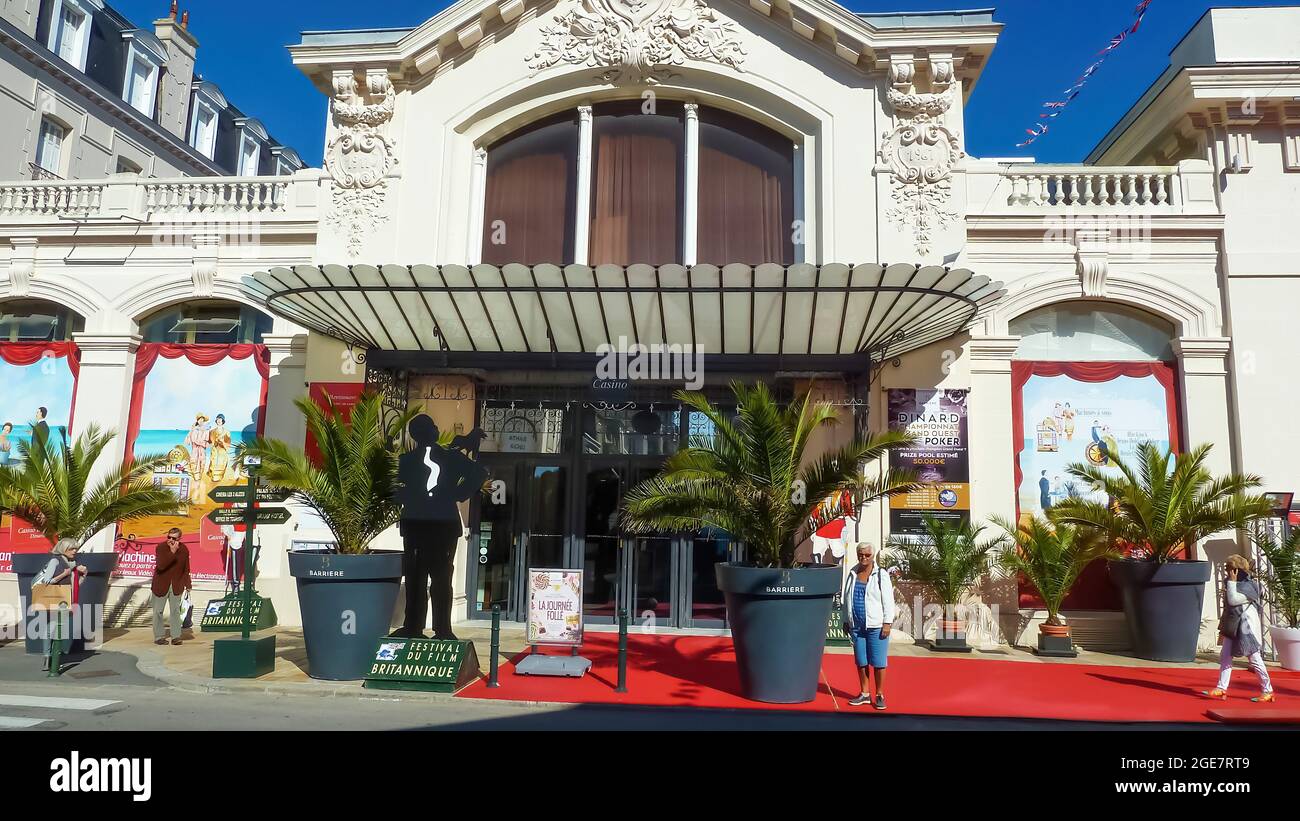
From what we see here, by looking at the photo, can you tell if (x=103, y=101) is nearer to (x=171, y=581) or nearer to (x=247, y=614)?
(x=171, y=581)

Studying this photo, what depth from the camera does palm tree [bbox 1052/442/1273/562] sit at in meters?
→ 11.0

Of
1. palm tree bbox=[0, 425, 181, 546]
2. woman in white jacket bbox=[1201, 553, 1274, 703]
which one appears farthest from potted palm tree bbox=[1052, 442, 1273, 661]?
palm tree bbox=[0, 425, 181, 546]

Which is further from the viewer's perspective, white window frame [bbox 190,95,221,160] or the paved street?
white window frame [bbox 190,95,221,160]

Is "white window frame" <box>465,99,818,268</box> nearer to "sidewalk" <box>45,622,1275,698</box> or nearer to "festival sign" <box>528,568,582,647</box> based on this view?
"festival sign" <box>528,568,582,647</box>

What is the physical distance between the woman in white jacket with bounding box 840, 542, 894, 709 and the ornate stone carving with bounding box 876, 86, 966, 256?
669 centimetres

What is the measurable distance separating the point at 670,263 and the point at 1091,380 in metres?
7.08

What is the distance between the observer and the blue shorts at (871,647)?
27.1 feet

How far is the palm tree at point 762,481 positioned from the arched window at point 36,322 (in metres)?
12.9

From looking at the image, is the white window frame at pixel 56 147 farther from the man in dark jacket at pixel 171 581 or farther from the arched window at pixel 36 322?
the man in dark jacket at pixel 171 581

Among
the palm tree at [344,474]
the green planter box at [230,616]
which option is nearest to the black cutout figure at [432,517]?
the palm tree at [344,474]

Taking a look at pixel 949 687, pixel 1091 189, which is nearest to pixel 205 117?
pixel 1091 189

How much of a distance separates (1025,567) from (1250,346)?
5289 millimetres

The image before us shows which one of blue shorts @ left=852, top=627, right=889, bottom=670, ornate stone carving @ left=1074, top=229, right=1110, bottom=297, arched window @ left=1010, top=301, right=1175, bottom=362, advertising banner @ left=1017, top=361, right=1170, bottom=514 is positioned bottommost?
blue shorts @ left=852, top=627, right=889, bottom=670

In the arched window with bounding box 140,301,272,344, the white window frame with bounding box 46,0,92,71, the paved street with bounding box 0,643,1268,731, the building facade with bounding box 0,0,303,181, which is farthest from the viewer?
the white window frame with bounding box 46,0,92,71
